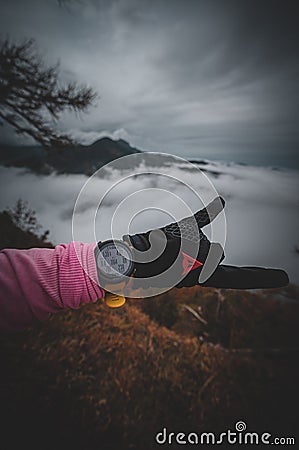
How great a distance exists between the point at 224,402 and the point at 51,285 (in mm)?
898

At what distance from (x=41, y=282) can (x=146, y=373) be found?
739 millimetres

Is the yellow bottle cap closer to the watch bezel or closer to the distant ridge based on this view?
the watch bezel

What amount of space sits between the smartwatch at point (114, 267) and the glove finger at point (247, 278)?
186 millimetres

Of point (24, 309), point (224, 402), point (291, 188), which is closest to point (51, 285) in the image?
point (24, 309)

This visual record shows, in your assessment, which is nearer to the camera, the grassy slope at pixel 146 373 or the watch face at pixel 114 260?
the watch face at pixel 114 260

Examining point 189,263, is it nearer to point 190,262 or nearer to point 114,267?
point 190,262

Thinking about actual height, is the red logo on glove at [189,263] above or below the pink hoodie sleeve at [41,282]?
above

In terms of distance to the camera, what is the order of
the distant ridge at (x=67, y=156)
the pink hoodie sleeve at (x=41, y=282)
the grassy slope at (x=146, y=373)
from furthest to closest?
1. the distant ridge at (x=67, y=156)
2. the grassy slope at (x=146, y=373)
3. the pink hoodie sleeve at (x=41, y=282)

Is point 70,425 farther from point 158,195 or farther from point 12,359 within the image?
point 158,195

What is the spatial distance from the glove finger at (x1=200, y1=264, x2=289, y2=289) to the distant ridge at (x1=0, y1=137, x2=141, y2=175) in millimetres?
1085

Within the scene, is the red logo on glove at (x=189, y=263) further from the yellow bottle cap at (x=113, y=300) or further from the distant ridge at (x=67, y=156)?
the distant ridge at (x=67, y=156)

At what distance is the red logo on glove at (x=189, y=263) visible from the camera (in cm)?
53

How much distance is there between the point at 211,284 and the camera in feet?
1.81

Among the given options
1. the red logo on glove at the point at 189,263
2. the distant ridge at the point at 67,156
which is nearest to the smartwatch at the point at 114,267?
the red logo on glove at the point at 189,263
